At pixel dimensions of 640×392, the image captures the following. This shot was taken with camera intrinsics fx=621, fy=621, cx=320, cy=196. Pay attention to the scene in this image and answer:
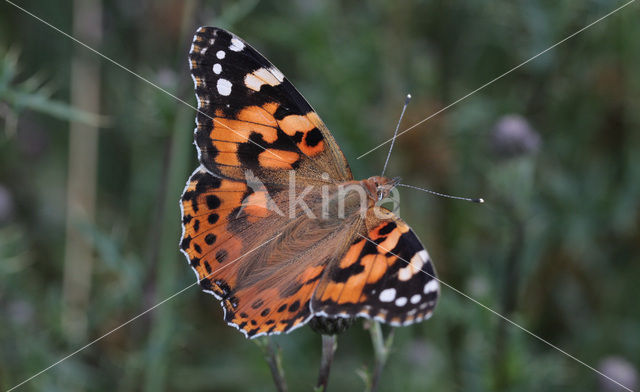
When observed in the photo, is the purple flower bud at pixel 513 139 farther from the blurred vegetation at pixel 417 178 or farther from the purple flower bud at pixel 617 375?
the purple flower bud at pixel 617 375

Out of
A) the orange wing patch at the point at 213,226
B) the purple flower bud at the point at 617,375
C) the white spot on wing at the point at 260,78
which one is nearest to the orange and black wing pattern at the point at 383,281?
the orange wing patch at the point at 213,226

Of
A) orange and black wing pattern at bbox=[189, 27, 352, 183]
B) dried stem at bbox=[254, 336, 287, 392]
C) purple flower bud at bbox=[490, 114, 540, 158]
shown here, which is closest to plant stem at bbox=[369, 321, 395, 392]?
dried stem at bbox=[254, 336, 287, 392]

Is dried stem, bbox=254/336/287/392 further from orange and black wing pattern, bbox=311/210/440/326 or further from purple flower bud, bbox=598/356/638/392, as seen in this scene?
purple flower bud, bbox=598/356/638/392

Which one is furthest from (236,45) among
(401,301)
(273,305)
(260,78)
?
(401,301)

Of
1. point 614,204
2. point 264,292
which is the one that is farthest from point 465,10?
point 264,292

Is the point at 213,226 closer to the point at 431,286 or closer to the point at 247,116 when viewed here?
the point at 247,116

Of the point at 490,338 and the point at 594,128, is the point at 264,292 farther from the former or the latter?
the point at 594,128
